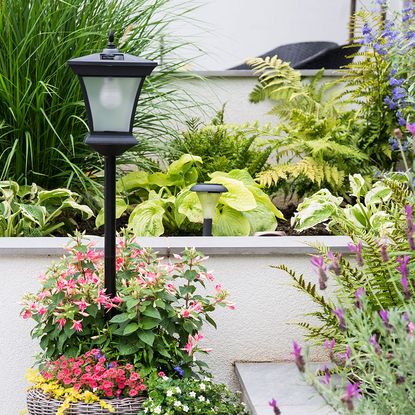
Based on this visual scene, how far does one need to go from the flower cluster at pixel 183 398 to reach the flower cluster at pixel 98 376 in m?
0.08

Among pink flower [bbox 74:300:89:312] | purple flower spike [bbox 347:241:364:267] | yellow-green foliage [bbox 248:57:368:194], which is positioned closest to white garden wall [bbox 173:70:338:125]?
yellow-green foliage [bbox 248:57:368:194]

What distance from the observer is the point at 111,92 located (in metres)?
3.06

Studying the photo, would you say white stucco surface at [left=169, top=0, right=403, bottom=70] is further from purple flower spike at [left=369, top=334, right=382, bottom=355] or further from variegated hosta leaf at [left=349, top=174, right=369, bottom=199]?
purple flower spike at [left=369, top=334, right=382, bottom=355]

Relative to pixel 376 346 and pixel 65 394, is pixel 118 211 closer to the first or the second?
pixel 65 394

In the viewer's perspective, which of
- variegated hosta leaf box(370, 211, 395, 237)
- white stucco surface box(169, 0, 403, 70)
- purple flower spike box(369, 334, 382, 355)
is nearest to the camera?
purple flower spike box(369, 334, 382, 355)

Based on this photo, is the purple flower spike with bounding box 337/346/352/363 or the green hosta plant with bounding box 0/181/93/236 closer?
the purple flower spike with bounding box 337/346/352/363

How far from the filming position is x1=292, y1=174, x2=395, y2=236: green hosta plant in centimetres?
387

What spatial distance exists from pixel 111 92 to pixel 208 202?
917 millimetres

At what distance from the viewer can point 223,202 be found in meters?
4.12

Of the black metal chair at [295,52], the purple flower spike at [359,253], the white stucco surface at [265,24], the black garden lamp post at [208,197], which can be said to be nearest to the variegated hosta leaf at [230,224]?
the black garden lamp post at [208,197]

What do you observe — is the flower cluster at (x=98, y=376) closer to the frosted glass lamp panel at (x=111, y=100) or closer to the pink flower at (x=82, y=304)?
the pink flower at (x=82, y=304)

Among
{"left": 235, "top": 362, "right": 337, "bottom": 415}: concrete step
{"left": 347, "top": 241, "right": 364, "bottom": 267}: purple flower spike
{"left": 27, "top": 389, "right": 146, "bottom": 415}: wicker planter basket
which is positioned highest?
{"left": 347, "top": 241, "right": 364, "bottom": 267}: purple flower spike

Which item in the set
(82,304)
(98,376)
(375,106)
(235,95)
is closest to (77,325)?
(82,304)

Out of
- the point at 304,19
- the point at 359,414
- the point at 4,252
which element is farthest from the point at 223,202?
the point at 304,19
